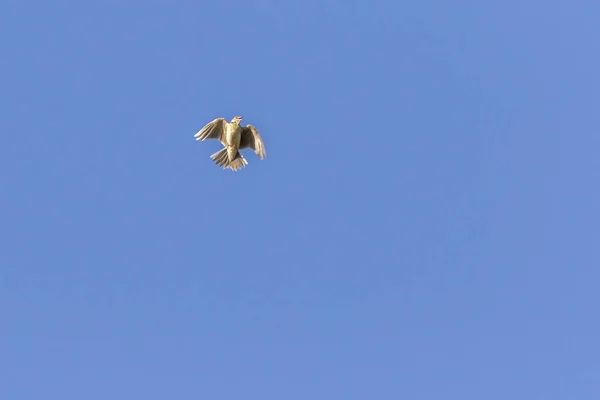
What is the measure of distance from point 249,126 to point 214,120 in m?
1.39

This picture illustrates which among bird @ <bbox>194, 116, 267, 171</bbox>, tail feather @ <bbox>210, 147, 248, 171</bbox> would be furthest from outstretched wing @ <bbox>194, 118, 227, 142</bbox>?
tail feather @ <bbox>210, 147, 248, 171</bbox>

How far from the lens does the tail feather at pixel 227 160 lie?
3194cm

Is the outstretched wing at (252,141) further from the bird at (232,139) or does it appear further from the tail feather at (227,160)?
the tail feather at (227,160)

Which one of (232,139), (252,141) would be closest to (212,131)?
(232,139)

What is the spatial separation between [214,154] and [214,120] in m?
1.41

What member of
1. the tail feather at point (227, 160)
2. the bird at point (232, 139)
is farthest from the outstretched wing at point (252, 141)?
the tail feather at point (227, 160)

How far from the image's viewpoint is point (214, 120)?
3159cm

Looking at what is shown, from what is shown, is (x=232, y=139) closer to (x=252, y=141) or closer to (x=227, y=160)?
(x=252, y=141)

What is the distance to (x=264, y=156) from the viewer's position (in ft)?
99.8

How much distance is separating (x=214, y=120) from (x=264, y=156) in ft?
8.46

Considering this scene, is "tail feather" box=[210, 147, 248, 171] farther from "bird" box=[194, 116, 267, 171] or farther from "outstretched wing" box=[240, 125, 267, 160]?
"outstretched wing" box=[240, 125, 267, 160]

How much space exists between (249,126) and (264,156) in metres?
1.43

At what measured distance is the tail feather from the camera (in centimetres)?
3194

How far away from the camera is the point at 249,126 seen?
1226 inches
